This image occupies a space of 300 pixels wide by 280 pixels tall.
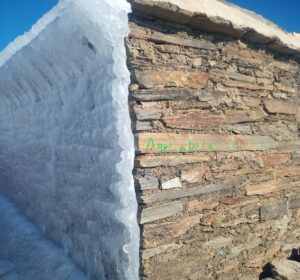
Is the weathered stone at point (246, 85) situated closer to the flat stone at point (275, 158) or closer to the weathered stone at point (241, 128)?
the weathered stone at point (241, 128)

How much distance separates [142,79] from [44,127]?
1803 millimetres

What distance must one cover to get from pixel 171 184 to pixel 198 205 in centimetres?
31

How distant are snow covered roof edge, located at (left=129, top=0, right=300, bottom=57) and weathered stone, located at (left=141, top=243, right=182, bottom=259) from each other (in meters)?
1.61

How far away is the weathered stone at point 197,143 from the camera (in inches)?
83.1

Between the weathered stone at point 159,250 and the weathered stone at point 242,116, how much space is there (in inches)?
41.6

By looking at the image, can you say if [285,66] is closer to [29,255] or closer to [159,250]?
[159,250]

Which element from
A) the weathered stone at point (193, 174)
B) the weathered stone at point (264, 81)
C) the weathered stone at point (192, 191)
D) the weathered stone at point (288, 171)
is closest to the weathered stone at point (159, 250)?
the weathered stone at point (192, 191)

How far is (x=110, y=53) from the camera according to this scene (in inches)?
83.0

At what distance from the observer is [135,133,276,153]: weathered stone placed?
83.1 inches

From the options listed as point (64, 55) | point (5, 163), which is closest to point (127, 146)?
point (64, 55)

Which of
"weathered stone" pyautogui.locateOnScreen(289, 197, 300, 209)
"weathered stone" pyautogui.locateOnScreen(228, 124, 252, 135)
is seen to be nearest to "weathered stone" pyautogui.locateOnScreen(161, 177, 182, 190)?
"weathered stone" pyautogui.locateOnScreen(228, 124, 252, 135)

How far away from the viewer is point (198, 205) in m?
2.35

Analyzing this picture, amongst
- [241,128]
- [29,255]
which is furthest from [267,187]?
[29,255]

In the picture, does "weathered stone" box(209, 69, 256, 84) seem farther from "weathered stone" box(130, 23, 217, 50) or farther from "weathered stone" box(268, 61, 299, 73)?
"weathered stone" box(268, 61, 299, 73)
